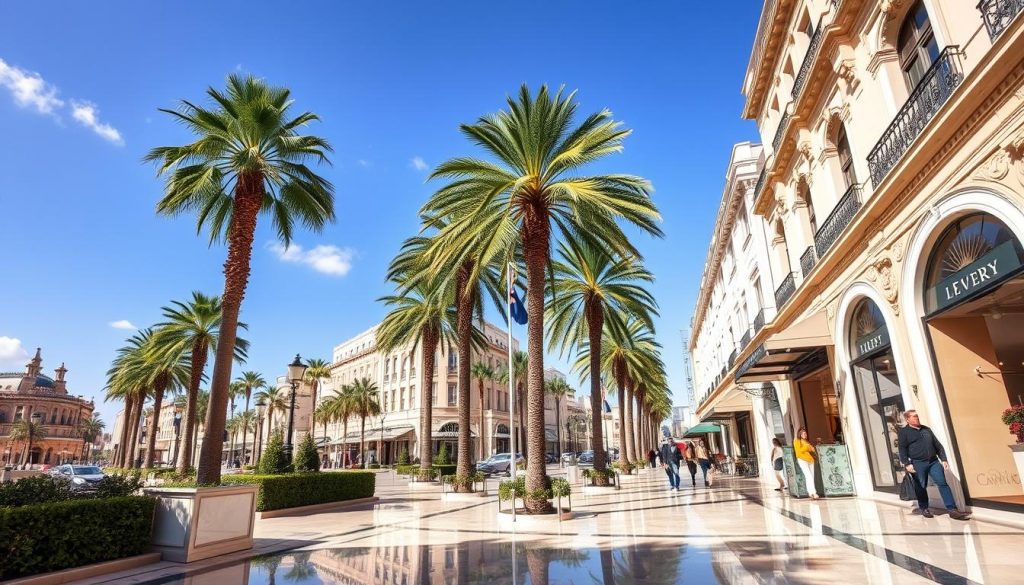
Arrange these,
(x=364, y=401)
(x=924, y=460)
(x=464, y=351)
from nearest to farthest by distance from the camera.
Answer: (x=924, y=460)
(x=464, y=351)
(x=364, y=401)

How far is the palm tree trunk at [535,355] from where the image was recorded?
1292 centimetres

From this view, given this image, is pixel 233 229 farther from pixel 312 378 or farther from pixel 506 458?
pixel 312 378

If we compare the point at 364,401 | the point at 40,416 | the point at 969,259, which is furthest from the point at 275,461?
the point at 40,416

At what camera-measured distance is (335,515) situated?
49.3 ft

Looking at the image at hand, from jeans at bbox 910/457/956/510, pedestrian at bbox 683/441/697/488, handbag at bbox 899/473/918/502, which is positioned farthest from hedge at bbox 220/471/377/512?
handbag at bbox 899/473/918/502

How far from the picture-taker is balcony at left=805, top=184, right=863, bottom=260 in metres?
12.6

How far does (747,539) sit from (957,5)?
31.5ft

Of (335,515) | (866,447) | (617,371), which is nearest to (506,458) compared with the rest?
(617,371)

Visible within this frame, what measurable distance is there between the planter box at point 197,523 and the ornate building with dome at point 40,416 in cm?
11335

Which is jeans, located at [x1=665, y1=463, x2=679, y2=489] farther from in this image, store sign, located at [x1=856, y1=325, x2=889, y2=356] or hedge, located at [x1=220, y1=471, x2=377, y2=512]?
hedge, located at [x1=220, y1=471, x2=377, y2=512]

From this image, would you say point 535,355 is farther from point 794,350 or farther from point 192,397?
point 192,397

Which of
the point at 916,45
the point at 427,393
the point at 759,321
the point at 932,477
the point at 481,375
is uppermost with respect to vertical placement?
the point at 481,375

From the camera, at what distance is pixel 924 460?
9.18m

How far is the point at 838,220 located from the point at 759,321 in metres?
8.68
